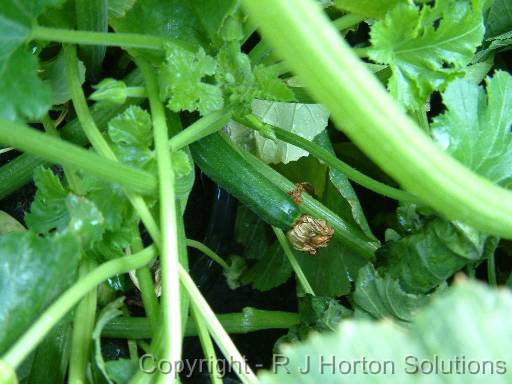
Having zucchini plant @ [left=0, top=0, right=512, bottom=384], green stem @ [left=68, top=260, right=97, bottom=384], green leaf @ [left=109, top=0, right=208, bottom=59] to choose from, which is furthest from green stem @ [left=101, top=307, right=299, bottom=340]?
green leaf @ [left=109, top=0, right=208, bottom=59]

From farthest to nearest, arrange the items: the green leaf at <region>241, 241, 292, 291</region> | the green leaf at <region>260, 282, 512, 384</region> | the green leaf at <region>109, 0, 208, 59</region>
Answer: the green leaf at <region>241, 241, 292, 291</region>
the green leaf at <region>109, 0, 208, 59</region>
the green leaf at <region>260, 282, 512, 384</region>

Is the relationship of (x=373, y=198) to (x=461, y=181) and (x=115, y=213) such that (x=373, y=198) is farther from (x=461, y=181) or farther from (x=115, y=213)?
(x=461, y=181)

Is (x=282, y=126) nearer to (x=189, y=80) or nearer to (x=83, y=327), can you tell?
(x=189, y=80)

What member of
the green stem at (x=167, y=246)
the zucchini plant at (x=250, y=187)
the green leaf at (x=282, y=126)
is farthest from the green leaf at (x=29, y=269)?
the green leaf at (x=282, y=126)

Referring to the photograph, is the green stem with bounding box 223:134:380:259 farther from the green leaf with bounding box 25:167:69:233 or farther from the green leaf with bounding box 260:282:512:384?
the green leaf with bounding box 260:282:512:384

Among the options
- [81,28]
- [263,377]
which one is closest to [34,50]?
[81,28]

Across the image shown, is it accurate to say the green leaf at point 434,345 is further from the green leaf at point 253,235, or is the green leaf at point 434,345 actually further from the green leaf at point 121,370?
the green leaf at point 253,235

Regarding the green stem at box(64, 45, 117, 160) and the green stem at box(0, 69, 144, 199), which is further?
the green stem at box(0, 69, 144, 199)
